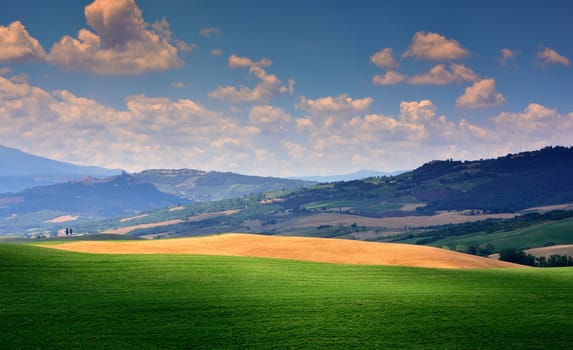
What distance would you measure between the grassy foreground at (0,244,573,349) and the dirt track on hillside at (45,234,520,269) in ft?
48.3

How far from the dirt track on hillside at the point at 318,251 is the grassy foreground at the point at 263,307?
1474 centimetres

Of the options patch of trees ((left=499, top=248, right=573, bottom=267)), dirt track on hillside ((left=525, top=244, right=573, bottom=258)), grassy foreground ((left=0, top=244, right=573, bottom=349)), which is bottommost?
dirt track on hillside ((left=525, top=244, right=573, bottom=258))

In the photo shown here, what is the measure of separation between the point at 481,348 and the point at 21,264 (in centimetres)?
3759

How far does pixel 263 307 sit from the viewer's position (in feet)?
128

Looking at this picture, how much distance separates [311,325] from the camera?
35.3 meters

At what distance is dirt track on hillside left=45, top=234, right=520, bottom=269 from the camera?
71.4 meters

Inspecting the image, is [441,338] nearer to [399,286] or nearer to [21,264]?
[399,286]

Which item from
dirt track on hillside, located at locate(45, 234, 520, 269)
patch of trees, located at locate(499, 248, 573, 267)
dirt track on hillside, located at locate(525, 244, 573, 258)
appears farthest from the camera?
dirt track on hillside, located at locate(525, 244, 573, 258)

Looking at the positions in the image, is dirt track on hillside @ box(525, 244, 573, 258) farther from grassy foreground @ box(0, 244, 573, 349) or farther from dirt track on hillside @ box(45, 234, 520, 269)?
grassy foreground @ box(0, 244, 573, 349)

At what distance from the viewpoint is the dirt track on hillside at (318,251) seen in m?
71.4

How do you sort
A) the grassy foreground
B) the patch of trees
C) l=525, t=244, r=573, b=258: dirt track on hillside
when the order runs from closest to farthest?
the grassy foreground
the patch of trees
l=525, t=244, r=573, b=258: dirt track on hillside

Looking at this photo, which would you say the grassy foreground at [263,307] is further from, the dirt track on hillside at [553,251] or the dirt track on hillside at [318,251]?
the dirt track on hillside at [553,251]

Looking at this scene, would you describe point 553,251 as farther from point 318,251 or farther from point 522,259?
point 318,251

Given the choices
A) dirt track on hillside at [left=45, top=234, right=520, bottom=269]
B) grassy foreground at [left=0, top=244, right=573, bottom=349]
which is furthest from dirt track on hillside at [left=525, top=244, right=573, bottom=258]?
grassy foreground at [left=0, top=244, right=573, bottom=349]
